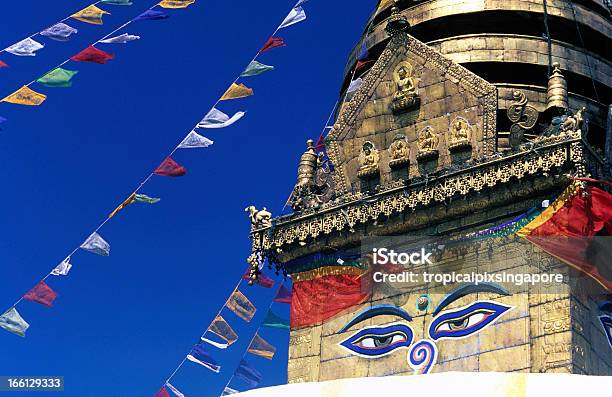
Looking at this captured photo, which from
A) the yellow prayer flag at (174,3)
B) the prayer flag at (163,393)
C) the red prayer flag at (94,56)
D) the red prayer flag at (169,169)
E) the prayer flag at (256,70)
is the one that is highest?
the yellow prayer flag at (174,3)

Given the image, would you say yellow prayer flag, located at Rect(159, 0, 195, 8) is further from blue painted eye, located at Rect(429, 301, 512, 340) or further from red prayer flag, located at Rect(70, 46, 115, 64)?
blue painted eye, located at Rect(429, 301, 512, 340)

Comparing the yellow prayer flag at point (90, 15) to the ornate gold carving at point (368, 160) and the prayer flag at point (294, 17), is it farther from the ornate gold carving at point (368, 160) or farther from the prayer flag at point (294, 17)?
the ornate gold carving at point (368, 160)

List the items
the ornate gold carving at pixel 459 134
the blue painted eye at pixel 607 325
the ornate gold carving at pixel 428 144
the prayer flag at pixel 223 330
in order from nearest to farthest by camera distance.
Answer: the blue painted eye at pixel 607 325 < the ornate gold carving at pixel 459 134 < the ornate gold carving at pixel 428 144 < the prayer flag at pixel 223 330

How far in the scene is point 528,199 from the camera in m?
18.8

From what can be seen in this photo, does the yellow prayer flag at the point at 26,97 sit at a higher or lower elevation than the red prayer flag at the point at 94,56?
lower

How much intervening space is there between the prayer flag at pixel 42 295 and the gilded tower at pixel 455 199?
421cm

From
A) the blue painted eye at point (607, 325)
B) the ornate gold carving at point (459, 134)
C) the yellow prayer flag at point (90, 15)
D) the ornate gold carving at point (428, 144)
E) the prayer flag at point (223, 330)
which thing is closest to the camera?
the blue painted eye at point (607, 325)

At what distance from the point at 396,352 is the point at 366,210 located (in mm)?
2921

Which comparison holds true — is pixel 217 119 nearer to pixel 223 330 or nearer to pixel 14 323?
pixel 223 330

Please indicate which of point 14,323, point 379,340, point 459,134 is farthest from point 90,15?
point 379,340

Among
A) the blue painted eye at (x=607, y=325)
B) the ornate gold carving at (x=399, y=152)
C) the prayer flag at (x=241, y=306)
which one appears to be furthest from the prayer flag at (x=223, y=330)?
the blue painted eye at (x=607, y=325)

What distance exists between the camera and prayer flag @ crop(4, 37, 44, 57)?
69.2 ft

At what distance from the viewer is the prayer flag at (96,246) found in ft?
70.6

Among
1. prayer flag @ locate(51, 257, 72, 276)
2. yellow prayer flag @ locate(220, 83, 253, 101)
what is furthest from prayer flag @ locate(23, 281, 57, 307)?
yellow prayer flag @ locate(220, 83, 253, 101)
